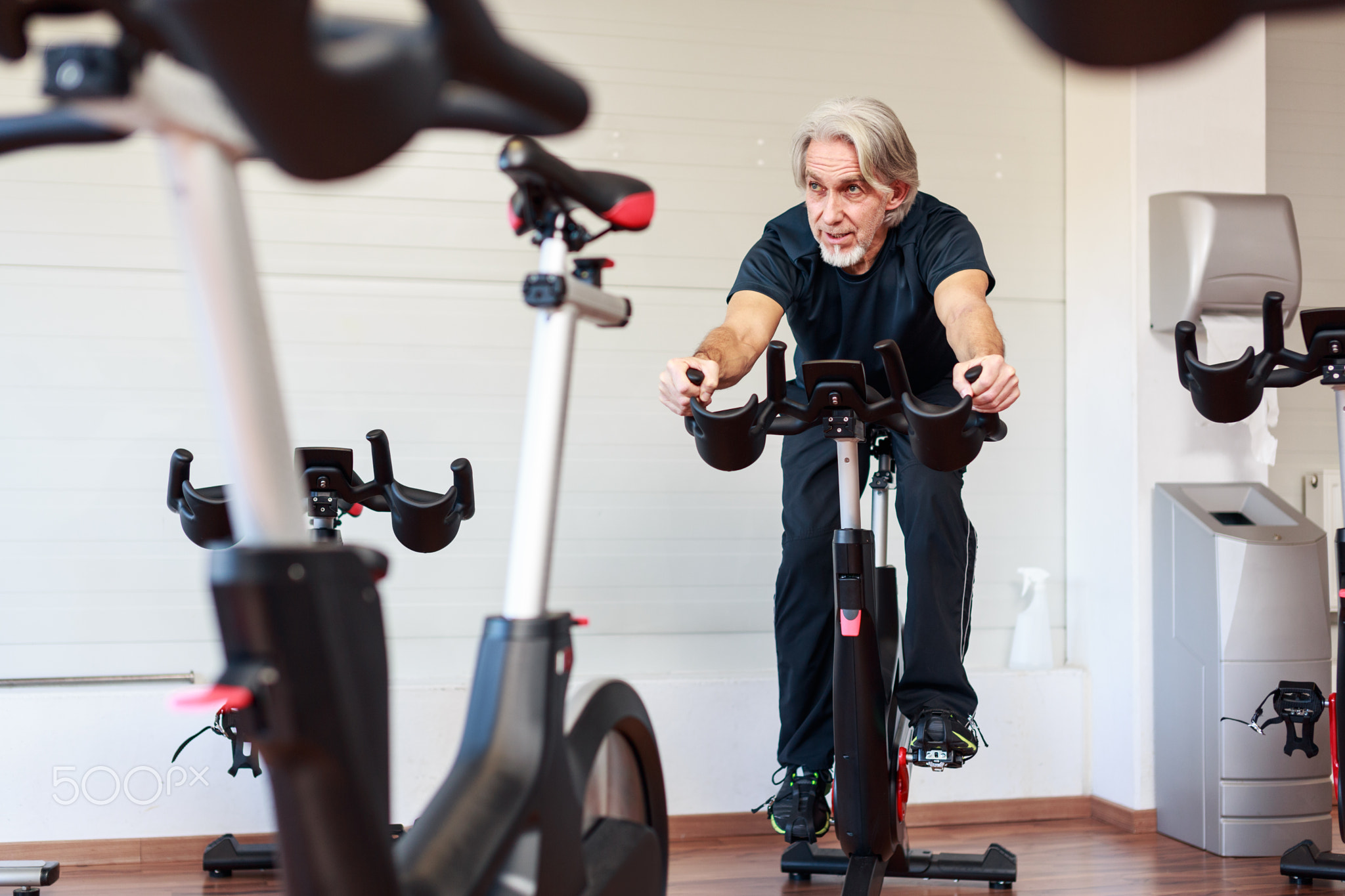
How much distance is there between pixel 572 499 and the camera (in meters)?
3.37

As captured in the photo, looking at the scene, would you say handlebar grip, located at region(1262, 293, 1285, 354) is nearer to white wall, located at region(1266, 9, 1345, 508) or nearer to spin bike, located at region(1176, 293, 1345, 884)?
spin bike, located at region(1176, 293, 1345, 884)

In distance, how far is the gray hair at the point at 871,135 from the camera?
7.74ft

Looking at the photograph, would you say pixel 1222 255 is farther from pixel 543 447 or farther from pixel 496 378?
pixel 543 447

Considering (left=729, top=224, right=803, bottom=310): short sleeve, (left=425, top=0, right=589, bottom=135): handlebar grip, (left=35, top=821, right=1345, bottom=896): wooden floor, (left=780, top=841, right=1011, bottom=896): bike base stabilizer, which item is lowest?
(left=35, top=821, right=1345, bottom=896): wooden floor

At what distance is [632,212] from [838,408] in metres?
0.76

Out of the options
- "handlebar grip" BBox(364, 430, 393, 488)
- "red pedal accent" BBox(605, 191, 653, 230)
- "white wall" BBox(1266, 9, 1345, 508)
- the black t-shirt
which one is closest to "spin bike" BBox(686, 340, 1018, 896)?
the black t-shirt

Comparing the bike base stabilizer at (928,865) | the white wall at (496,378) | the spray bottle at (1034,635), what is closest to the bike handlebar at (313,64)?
the bike base stabilizer at (928,865)

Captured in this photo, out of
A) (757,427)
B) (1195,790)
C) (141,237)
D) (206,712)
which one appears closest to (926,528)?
(757,427)

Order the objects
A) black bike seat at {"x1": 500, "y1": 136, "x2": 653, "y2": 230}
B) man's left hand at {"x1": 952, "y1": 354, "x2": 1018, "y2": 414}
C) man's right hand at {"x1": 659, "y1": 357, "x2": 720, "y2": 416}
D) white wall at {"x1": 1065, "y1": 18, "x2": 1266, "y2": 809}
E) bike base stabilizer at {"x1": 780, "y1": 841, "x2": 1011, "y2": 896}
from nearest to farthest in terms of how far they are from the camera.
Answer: black bike seat at {"x1": 500, "y1": 136, "x2": 653, "y2": 230}
man's left hand at {"x1": 952, "y1": 354, "x2": 1018, "y2": 414}
man's right hand at {"x1": 659, "y1": 357, "x2": 720, "y2": 416}
bike base stabilizer at {"x1": 780, "y1": 841, "x2": 1011, "y2": 896}
white wall at {"x1": 1065, "y1": 18, "x2": 1266, "y2": 809}

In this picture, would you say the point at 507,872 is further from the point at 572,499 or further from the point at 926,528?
the point at 572,499

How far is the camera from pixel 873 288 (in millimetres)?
2533

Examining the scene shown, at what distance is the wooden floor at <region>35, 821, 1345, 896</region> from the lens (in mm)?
2623

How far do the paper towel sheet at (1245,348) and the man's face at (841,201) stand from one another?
1176mm

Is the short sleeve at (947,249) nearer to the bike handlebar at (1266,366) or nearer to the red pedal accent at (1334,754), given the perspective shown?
the bike handlebar at (1266,366)
